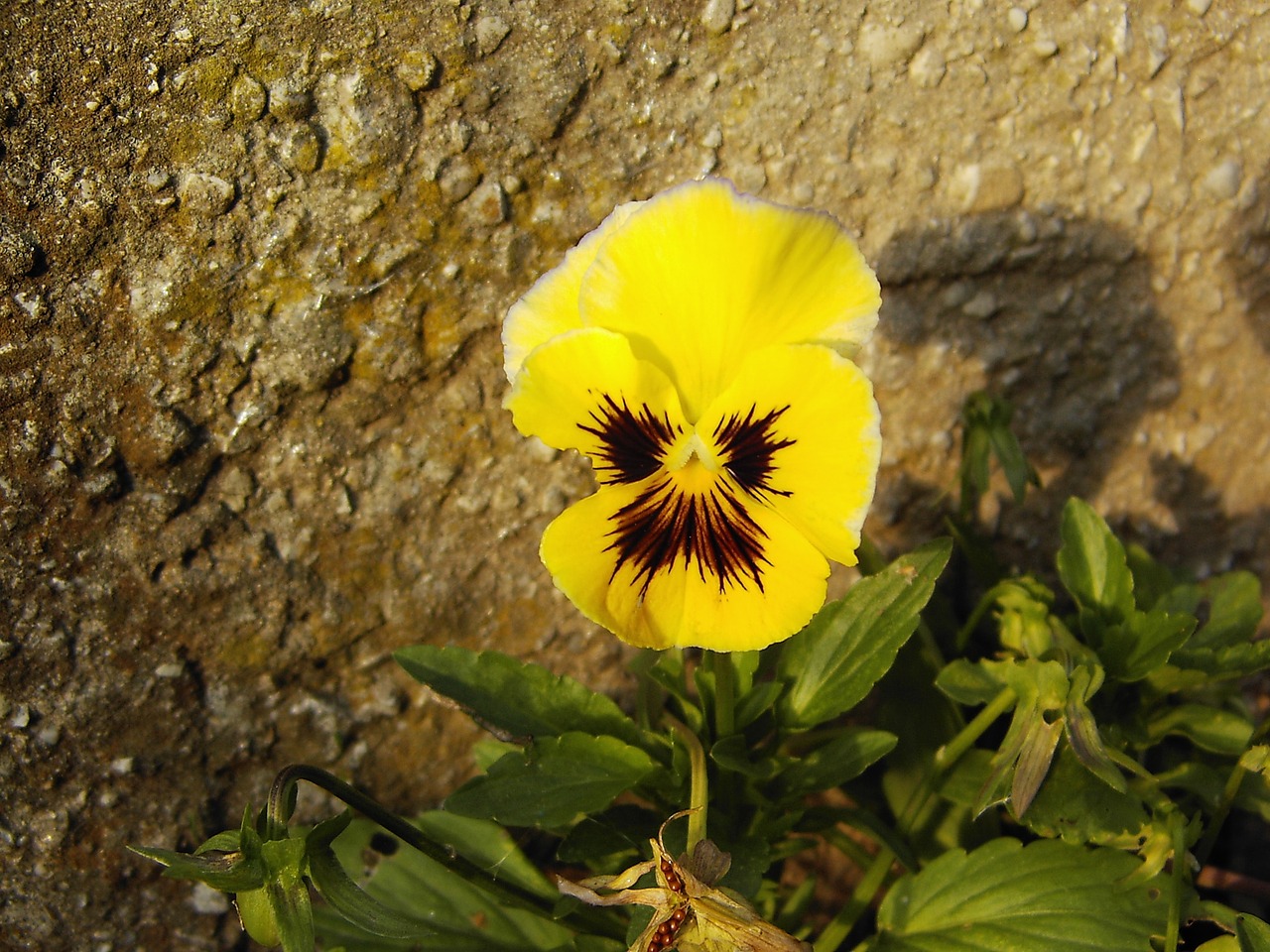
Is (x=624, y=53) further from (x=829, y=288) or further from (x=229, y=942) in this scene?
(x=229, y=942)

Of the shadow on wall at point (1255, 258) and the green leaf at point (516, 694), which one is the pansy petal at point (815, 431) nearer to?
the green leaf at point (516, 694)

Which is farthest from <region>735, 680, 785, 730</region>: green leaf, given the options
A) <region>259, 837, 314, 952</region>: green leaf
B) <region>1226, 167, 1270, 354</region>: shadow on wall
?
<region>1226, 167, 1270, 354</region>: shadow on wall

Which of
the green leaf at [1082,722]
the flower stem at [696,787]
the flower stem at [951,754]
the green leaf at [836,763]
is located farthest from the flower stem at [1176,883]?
the flower stem at [696,787]

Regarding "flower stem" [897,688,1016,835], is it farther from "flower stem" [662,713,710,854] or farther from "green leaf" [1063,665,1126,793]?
"flower stem" [662,713,710,854]

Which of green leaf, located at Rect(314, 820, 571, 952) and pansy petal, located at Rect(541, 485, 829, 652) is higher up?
pansy petal, located at Rect(541, 485, 829, 652)

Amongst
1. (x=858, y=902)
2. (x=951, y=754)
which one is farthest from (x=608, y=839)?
(x=951, y=754)

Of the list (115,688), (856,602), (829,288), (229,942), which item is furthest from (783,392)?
(229,942)
